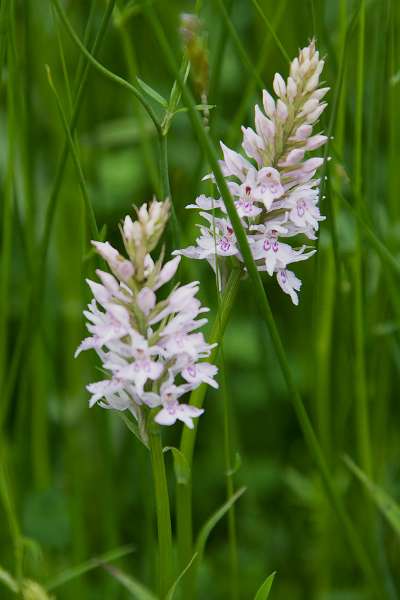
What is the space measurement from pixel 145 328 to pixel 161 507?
27cm

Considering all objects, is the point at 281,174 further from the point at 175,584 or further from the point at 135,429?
the point at 175,584

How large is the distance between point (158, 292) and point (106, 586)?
0.76 m

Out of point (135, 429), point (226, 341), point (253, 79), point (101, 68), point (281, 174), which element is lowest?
point (135, 429)

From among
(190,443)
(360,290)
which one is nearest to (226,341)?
(360,290)

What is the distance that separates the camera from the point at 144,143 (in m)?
2.12

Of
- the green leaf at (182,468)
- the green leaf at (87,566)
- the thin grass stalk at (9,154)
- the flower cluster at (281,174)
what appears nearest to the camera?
the flower cluster at (281,174)

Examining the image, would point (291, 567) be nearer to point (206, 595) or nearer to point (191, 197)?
point (206, 595)

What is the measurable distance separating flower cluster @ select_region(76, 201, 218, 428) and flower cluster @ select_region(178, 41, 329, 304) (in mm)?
132

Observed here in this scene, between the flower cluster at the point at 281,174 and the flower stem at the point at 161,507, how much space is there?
26 cm

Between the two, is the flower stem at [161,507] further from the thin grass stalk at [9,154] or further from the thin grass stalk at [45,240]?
the thin grass stalk at [9,154]

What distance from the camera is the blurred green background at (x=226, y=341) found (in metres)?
1.82

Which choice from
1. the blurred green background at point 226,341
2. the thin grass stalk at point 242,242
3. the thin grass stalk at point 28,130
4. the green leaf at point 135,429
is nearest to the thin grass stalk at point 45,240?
the blurred green background at point 226,341

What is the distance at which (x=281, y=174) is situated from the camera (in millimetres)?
1172

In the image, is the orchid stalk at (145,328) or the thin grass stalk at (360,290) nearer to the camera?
the orchid stalk at (145,328)
